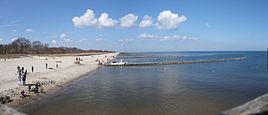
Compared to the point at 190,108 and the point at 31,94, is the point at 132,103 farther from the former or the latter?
the point at 31,94

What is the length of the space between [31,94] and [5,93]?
7.40 feet

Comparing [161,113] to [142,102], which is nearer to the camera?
[161,113]

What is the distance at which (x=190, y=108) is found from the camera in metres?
20.8

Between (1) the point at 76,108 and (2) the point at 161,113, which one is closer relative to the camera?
(2) the point at 161,113

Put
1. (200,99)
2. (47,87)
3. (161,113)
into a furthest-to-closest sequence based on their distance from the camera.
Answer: (47,87) → (200,99) → (161,113)

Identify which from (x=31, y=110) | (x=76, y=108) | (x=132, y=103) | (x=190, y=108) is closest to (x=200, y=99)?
(x=190, y=108)

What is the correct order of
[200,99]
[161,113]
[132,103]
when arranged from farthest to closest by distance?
[200,99], [132,103], [161,113]

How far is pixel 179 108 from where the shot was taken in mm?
20719

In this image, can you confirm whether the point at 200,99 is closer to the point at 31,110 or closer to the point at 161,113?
the point at 161,113

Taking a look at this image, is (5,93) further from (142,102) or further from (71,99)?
(142,102)

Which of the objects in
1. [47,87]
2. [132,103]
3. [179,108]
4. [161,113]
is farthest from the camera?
[47,87]

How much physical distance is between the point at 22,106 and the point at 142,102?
998 cm

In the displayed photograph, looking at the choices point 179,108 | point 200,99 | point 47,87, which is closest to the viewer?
point 179,108

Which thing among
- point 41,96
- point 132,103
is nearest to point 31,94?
point 41,96
